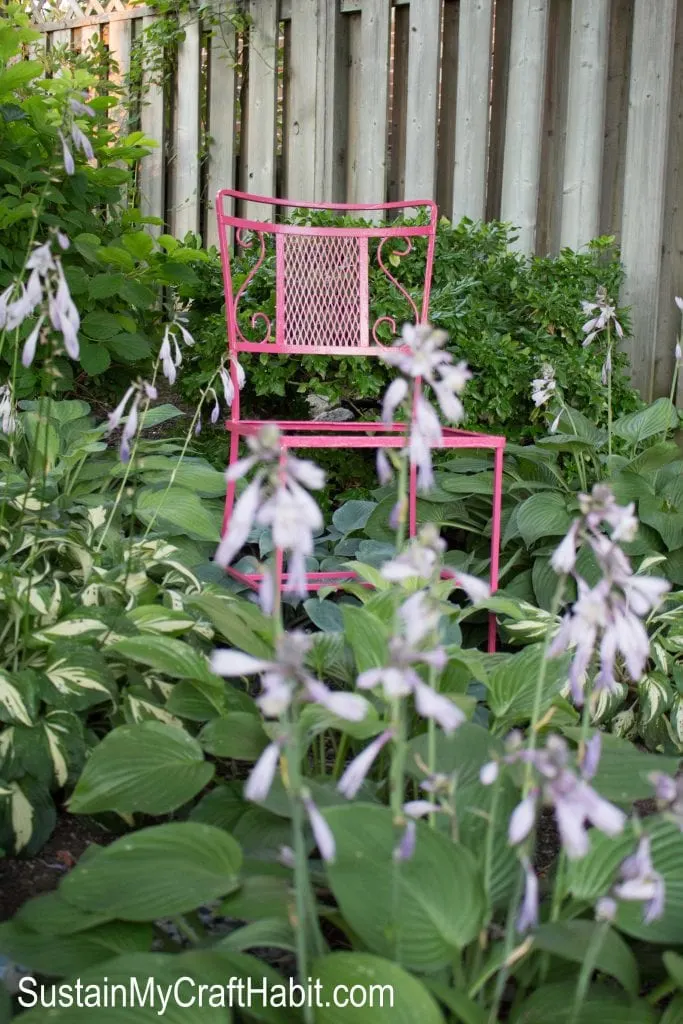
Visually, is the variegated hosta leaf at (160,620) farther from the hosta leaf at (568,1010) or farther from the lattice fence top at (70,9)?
the lattice fence top at (70,9)

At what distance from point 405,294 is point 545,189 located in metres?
1.11

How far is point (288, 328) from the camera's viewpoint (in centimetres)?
373

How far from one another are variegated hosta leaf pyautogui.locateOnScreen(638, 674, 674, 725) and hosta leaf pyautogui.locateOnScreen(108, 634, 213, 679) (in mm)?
1254

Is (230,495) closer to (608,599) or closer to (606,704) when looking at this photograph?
(606,704)

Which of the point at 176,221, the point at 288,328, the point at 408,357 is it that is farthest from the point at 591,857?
the point at 176,221

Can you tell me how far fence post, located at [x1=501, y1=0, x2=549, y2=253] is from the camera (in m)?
4.30

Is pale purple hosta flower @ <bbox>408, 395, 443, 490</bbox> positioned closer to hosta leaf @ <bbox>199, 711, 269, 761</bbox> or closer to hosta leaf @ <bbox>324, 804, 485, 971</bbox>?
hosta leaf @ <bbox>324, 804, 485, 971</bbox>

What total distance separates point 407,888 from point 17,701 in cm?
81

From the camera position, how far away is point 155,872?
1.30m

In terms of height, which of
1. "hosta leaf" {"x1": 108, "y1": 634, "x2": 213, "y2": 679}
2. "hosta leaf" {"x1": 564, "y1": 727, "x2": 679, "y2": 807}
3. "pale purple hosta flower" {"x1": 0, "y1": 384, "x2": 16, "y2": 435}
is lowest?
"hosta leaf" {"x1": 564, "y1": 727, "x2": 679, "y2": 807}

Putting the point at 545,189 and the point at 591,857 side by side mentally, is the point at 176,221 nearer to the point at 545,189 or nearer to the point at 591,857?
the point at 545,189

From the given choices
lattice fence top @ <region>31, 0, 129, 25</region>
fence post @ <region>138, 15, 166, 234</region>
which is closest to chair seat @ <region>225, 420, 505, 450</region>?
fence post @ <region>138, 15, 166, 234</region>

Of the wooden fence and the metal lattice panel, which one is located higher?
the wooden fence

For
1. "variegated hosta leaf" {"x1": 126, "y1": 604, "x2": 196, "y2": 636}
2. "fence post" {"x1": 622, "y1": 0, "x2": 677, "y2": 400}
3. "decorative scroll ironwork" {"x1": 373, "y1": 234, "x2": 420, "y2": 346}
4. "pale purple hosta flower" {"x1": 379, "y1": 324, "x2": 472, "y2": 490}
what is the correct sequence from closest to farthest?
"pale purple hosta flower" {"x1": 379, "y1": 324, "x2": 472, "y2": 490} → "variegated hosta leaf" {"x1": 126, "y1": 604, "x2": 196, "y2": 636} → "decorative scroll ironwork" {"x1": 373, "y1": 234, "x2": 420, "y2": 346} → "fence post" {"x1": 622, "y1": 0, "x2": 677, "y2": 400}
